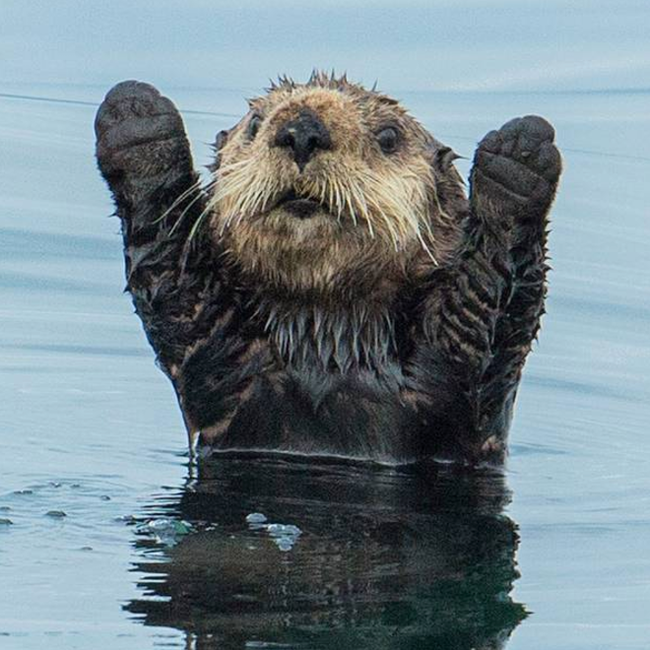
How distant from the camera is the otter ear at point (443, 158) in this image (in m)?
7.39

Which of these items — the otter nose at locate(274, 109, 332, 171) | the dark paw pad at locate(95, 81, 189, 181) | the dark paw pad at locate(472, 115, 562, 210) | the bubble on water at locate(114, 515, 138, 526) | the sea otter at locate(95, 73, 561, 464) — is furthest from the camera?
the dark paw pad at locate(95, 81, 189, 181)

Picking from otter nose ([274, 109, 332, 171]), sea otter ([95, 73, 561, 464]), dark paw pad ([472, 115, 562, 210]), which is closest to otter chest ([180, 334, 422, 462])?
sea otter ([95, 73, 561, 464])

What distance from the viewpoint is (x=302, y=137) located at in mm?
6605

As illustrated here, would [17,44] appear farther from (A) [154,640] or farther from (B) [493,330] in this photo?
(A) [154,640]

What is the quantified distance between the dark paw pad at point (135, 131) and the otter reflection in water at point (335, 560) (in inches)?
38.4

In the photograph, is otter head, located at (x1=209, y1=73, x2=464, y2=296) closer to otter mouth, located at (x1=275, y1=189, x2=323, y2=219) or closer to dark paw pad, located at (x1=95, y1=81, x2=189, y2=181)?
otter mouth, located at (x1=275, y1=189, x2=323, y2=219)

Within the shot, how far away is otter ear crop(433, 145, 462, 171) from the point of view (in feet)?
24.2

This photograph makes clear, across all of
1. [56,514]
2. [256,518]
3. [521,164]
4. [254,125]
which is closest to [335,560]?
[256,518]

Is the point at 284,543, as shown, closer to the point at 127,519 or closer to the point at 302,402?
the point at 127,519

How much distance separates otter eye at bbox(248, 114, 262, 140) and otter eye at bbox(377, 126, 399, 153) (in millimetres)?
380

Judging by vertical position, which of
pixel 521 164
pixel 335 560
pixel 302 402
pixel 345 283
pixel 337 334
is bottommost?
pixel 335 560

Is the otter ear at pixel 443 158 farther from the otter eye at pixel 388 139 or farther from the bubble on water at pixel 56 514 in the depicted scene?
the bubble on water at pixel 56 514

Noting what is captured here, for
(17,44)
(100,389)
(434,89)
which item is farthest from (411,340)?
(17,44)

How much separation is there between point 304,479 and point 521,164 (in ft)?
3.84
